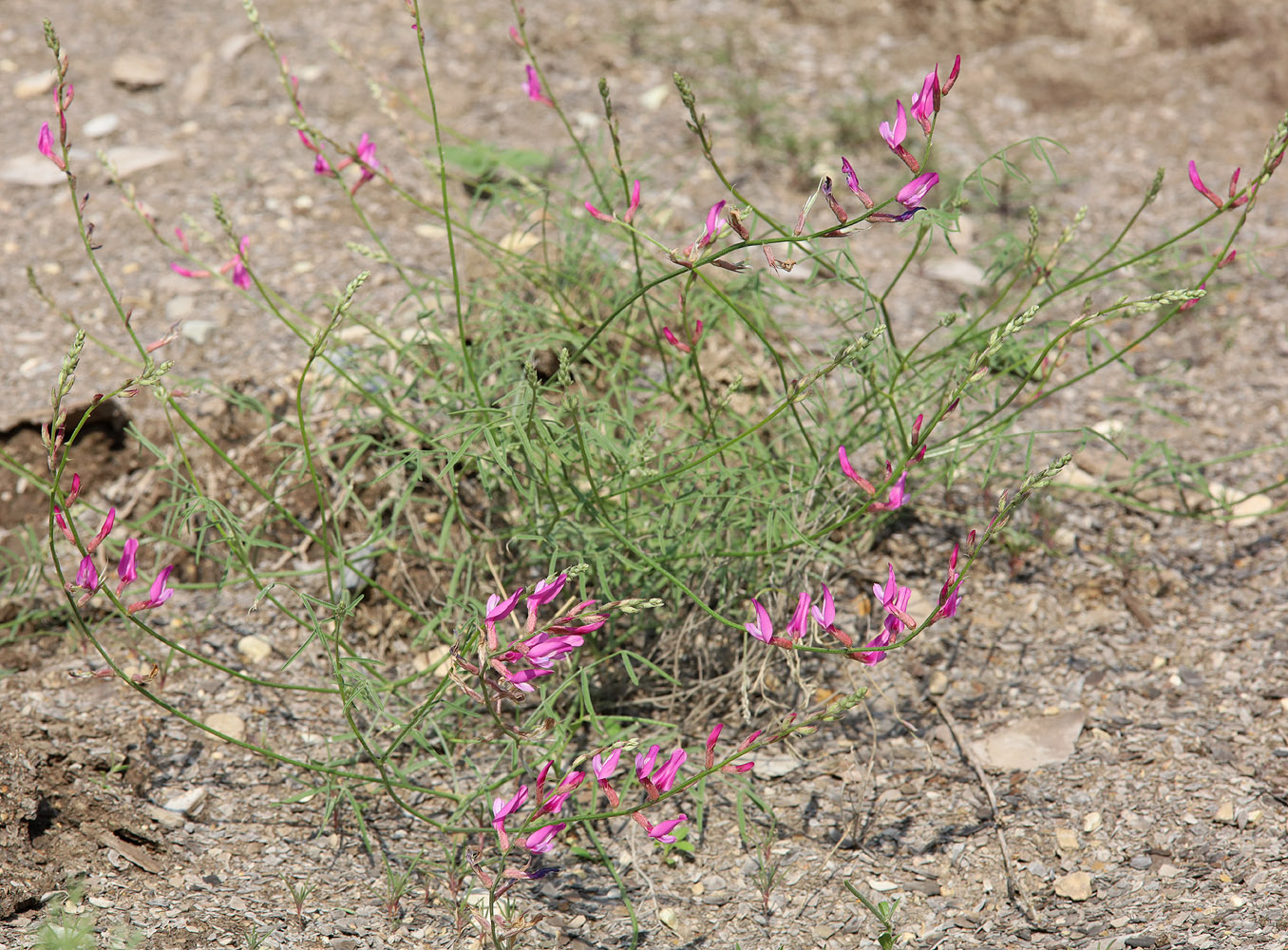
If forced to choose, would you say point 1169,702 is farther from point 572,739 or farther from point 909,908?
point 572,739

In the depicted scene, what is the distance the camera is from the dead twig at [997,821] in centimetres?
184

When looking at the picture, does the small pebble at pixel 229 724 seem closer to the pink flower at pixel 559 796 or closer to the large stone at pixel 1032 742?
the pink flower at pixel 559 796

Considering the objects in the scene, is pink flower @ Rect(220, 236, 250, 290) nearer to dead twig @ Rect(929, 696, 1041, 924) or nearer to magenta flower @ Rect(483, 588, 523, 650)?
magenta flower @ Rect(483, 588, 523, 650)

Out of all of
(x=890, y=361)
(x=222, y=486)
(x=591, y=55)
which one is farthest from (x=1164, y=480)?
(x=591, y=55)

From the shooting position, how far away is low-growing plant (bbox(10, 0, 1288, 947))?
1.54 metres

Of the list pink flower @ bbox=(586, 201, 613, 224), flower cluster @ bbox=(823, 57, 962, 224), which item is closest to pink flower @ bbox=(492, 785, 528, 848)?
pink flower @ bbox=(586, 201, 613, 224)

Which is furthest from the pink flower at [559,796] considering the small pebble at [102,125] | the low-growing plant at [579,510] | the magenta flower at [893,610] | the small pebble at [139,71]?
the small pebble at [139,71]

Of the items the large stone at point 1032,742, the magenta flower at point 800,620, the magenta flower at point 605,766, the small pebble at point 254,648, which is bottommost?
the large stone at point 1032,742

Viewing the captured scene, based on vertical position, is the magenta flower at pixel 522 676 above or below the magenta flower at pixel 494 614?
below

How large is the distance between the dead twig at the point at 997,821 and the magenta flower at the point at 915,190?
1132 millimetres

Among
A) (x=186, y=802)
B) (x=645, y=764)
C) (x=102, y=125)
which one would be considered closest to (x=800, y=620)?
(x=645, y=764)

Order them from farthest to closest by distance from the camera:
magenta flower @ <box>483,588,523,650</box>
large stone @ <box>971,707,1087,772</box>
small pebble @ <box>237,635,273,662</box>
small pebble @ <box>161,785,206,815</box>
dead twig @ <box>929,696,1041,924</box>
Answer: small pebble @ <box>237,635,273,662</box>
large stone @ <box>971,707,1087,772</box>
small pebble @ <box>161,785,206,815</box>
dead twig @ <box>929,696,1041,924</box>
magenta flower @ <box>483,588,523,650</box>

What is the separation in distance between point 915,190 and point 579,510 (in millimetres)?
842

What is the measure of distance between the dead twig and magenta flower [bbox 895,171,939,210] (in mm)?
1132
